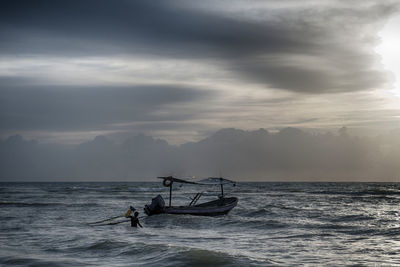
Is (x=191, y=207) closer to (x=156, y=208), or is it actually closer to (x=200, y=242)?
(x=156, y=208)

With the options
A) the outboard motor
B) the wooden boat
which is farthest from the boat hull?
the outboard motor

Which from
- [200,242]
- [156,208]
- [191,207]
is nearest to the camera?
[200,242]

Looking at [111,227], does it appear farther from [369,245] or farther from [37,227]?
[369,245]

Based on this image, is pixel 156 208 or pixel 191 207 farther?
pixel 191 207

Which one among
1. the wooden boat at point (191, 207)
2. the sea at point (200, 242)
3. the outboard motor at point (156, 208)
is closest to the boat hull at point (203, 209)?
the wooden boat at point (191, 207)

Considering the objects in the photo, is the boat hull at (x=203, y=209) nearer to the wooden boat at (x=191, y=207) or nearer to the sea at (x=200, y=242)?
the wooden boat at (x=191, y=207)

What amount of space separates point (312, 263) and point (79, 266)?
891cm

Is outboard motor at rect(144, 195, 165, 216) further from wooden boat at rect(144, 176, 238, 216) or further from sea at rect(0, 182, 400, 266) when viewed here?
sea at rect(0, 182, 400, 266)

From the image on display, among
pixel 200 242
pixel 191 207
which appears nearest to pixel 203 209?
pixel 191 207

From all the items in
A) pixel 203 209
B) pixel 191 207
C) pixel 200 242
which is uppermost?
pixel 191 207

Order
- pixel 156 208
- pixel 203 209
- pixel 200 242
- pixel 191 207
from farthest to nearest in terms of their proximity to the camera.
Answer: pixel 203 209 < pixel 191 207 < pixel 156 208 < pixel 200 242

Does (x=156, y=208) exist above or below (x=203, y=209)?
above

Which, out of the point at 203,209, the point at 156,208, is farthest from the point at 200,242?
the point at 203,209

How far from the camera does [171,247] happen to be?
61.4 ft
